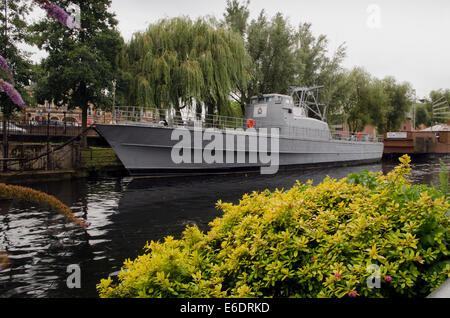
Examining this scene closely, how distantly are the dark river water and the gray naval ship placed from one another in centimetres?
326

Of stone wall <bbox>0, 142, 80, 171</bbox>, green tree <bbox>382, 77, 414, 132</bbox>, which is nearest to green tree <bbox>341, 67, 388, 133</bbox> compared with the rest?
green tree <bbox>382, 77, 414, 132</bbox>

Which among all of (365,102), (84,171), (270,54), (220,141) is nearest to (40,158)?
(84,171)

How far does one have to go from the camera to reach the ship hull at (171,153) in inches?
615

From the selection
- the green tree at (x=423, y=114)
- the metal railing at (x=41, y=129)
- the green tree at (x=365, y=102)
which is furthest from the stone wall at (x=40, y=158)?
the green tree at (x=423, y=114)

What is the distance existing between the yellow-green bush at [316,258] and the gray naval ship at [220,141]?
13792 mm

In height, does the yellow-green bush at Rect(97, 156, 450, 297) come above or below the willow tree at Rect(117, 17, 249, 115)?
below

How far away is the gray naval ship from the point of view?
15883mm

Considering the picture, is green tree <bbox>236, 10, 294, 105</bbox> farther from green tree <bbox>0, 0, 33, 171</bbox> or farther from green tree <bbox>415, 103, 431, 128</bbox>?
green tree <bbox>415, 103, 431, 128</bbox>

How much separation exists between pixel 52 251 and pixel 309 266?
5.15 meters

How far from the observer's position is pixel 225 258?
2.46 meters

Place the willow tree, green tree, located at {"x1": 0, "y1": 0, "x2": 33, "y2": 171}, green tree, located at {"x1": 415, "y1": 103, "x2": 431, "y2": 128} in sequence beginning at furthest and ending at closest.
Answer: green tree, located at {"x1": 415, "y1": 103, "x2": 431, "y2": 128} → the willow tree → green tree, located at {"x1": 0, "y1": 0, "x2": 33, "y2": 171}

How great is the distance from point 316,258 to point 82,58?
1974 cm

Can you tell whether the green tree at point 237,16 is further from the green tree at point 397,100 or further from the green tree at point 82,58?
the green tree at point 397,100

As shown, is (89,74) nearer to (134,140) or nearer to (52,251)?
(134,140)
